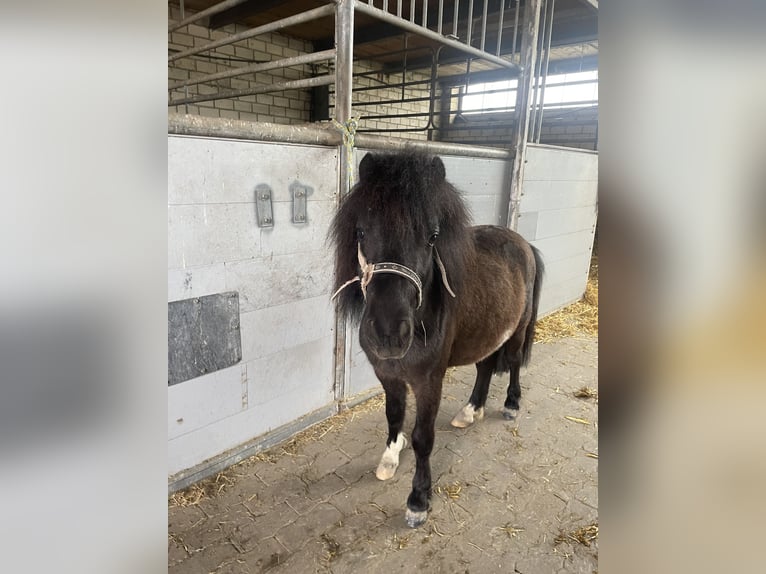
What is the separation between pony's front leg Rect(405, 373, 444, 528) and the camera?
177 centimetres

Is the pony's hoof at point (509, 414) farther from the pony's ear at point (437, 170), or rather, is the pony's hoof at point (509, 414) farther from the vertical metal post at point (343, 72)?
the pony's ear at point (437, 170)

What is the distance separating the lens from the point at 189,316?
1835mm

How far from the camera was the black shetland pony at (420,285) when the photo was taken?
54.5 inches

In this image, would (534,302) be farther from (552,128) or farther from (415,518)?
(552,128)

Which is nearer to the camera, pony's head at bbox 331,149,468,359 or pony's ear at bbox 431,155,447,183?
pony's head at bbox 331,149,468,359

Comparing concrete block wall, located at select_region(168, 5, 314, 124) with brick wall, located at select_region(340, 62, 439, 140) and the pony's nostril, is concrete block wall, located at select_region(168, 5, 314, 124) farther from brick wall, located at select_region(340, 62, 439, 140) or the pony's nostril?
the pony's nostril

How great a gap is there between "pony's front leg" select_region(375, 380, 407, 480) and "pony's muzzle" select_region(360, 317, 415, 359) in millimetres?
677

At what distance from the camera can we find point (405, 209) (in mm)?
1404

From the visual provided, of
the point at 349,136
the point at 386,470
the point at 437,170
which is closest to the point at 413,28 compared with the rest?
the point at 349,136

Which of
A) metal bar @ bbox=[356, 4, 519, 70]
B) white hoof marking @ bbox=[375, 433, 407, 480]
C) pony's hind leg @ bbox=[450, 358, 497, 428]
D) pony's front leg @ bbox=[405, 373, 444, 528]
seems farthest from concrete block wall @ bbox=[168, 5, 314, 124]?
pony's front leg @ bbox=[405, 373, 444, 528]

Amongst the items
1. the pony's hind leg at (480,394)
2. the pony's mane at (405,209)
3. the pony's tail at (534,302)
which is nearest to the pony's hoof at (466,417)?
the pony's hind leg at (480,394)

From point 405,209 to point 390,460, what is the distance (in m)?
1.31
